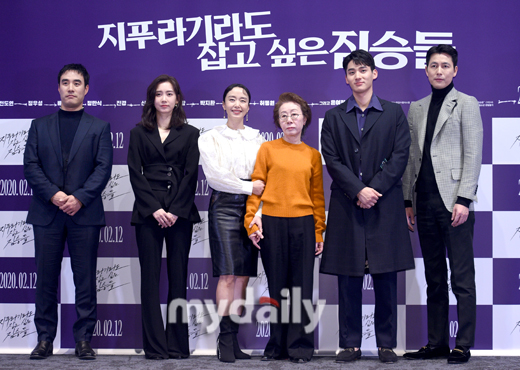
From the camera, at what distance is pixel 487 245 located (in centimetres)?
340

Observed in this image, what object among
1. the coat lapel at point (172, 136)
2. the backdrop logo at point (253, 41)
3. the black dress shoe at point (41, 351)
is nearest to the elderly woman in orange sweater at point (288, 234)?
the coat lapel at point (172, 136)

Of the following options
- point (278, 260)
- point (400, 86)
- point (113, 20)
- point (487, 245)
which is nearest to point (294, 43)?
point (400, 86)

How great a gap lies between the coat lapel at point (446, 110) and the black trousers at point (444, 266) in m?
0.40

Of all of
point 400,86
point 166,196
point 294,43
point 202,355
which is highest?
point 294,43

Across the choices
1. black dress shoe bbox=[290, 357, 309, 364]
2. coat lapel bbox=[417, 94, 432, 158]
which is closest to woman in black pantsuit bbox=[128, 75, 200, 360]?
black dress shoe bbox=[290, 357, 309, 364]

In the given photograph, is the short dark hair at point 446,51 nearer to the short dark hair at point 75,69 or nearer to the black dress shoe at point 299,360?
the black dress shoe at point 299,360

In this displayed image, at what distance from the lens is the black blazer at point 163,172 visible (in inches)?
115

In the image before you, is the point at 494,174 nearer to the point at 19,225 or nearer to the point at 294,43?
the point at 294,43

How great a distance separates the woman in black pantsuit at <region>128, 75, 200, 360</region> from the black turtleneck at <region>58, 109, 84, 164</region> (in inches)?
16.9

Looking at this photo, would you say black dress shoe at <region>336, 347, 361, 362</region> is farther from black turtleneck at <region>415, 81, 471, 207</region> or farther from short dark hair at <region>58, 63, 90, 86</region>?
short dark hair at <region>58, 63, 90, 86</region>

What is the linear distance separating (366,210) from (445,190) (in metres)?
0.50

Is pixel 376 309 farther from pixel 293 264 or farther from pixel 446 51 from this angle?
pixel 446 51

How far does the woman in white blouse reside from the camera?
289 cm

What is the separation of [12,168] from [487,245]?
11.3 feet
